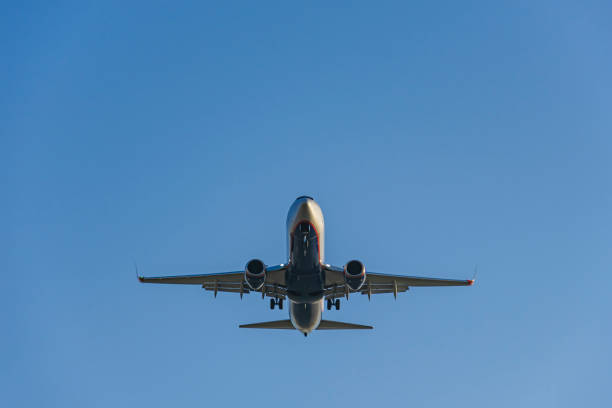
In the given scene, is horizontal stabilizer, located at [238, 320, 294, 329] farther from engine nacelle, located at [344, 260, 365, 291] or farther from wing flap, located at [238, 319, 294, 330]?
engine nacelle, located at [344, 260, 365, 291]

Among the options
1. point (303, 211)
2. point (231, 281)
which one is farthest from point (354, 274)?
point (231, 281)

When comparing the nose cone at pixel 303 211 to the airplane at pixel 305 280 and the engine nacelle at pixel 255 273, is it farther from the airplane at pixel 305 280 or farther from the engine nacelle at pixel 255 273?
the engine nacelle at pixel 255 273

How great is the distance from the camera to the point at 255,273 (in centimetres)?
3147

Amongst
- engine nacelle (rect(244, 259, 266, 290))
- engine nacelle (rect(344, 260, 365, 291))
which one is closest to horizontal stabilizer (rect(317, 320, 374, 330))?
engine nacelle (rect(344, 260, 365, 291))

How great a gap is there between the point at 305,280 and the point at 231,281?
6224mm

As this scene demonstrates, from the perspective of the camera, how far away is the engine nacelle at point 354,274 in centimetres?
3194

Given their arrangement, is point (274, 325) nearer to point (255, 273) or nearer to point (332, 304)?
point (332, 304)

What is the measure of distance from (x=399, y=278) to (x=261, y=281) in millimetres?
8653

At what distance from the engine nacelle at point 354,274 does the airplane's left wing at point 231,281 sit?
359 cm

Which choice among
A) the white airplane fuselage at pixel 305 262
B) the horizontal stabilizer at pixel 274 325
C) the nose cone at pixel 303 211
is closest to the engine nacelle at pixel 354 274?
the white airplane fuselage at pixel 305 262

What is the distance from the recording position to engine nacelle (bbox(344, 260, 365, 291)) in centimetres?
3194

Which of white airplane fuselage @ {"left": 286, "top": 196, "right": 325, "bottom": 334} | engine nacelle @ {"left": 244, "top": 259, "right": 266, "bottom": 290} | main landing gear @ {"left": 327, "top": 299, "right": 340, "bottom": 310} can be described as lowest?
engine nacelle @ {"left": 244, "top": 259, "right": 266, "bottom": 290}

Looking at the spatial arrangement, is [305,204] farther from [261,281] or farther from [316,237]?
[261,281]

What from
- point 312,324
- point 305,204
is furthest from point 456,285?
point 305,204
